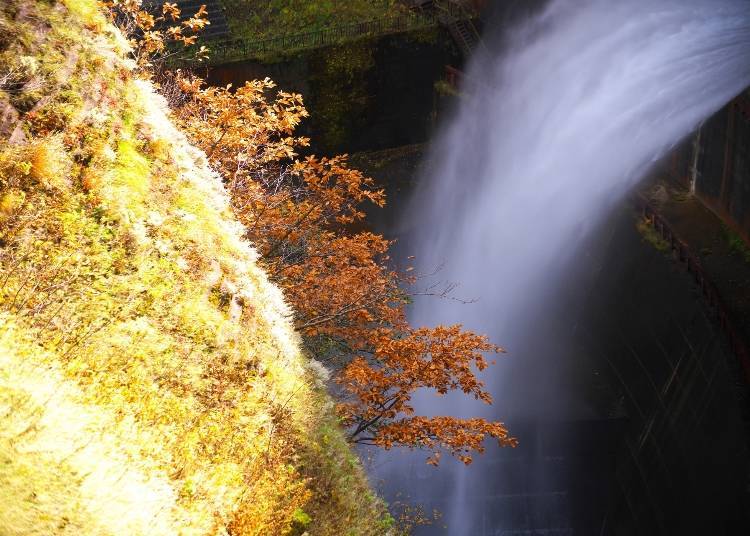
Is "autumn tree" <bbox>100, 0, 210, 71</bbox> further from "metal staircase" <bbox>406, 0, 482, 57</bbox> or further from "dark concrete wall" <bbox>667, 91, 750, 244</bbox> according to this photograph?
"dark concrete wall" <bbox>667, 91, 750, 244</bbox>

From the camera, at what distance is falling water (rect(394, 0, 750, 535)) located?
1883cm

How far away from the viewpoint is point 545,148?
21.5m

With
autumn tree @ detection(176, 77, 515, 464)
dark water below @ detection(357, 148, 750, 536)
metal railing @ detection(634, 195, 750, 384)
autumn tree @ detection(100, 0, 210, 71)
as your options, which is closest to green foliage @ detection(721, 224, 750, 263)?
metal railing @ detection(634, 195, 750, 384)

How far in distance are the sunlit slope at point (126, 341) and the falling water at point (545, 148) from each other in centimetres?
1035

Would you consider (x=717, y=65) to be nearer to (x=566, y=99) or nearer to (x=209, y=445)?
(x=566, y=99)

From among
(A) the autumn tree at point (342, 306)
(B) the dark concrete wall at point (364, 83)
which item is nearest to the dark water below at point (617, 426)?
(A) the autumn tree at point (342, 306)

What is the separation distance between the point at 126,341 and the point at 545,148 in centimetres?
1672

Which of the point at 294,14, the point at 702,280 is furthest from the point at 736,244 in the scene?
the point at 294,14

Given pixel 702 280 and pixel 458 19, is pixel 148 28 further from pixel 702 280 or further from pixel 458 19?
pixel 458 19

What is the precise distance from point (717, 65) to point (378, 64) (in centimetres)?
1050

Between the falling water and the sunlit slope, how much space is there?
34.0 ft

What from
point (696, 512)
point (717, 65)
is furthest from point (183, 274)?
point (717, 65)

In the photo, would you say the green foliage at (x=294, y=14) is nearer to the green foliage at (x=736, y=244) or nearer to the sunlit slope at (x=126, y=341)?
the green foliage at (x=736, y=244)

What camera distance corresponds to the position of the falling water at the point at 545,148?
18828 millimetres
